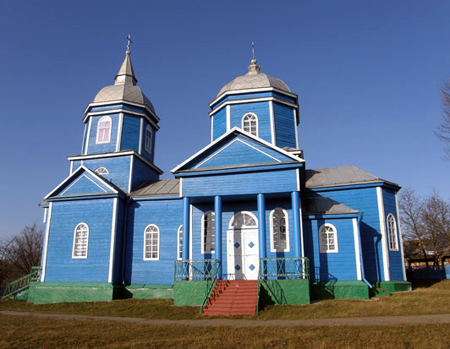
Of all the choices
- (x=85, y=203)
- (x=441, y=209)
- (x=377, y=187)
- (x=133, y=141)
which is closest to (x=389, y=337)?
(x=377, y=187)

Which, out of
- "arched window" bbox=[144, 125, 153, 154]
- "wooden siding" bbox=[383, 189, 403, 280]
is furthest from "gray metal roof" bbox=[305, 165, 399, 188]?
"arched window" bbox=[144, 125, 153, 154]

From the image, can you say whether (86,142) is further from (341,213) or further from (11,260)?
(11,260)

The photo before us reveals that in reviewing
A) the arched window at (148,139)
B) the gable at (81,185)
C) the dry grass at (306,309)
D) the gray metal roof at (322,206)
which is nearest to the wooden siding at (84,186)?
the gable at (81,185)

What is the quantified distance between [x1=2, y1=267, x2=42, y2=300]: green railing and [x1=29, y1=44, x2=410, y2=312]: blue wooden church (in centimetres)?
248

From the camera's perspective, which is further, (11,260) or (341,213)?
(11,260)

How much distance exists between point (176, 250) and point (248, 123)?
755 cm

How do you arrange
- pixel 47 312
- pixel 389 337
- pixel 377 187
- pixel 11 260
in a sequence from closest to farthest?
pixel 389 337, pixel 47 312, pixel 377 187, pixel 11 260

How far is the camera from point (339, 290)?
1465cm

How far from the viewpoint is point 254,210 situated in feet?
53.1

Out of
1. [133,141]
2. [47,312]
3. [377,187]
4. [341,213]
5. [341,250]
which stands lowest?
[47,312]

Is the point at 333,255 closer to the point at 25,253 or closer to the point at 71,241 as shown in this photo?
the point at 71,241

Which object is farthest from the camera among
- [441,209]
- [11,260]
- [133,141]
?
[11,260]

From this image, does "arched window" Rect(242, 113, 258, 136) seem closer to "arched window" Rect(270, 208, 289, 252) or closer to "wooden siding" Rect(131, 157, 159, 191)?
"arched window" Rect(270, 208, 289, 252)

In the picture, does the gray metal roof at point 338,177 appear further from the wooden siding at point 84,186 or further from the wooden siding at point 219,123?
the wooden siding at point 84,186
